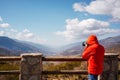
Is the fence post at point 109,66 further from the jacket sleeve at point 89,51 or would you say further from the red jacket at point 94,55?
the jacket sleeve at point 89,51

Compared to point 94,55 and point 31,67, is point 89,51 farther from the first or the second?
point 31,67

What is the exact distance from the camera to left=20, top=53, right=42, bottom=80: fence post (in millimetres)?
9055

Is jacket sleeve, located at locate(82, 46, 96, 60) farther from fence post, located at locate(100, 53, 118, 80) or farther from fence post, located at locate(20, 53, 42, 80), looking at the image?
fence post, located at locate(20, 53, 42, 80)

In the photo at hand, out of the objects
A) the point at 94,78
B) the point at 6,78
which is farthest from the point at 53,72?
the point at 6,78

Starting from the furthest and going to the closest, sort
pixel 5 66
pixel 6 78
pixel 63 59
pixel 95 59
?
pixel 5 66
pixel 6 78
pixel 63 59
pixel 95 59

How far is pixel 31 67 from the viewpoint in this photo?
9094mm

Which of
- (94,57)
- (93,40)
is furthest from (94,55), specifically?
(93,40)

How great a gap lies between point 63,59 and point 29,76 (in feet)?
4.21

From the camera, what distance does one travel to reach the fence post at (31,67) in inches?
356

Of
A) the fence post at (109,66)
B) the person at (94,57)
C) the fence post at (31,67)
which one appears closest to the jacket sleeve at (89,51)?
the person at (94,57)

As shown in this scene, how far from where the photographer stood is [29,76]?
29.8 feet

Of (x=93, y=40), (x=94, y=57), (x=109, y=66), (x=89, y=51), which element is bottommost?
(x=109, y=66)

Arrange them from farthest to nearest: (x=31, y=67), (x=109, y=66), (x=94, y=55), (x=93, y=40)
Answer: (x=109, y=66) < (x=31, y=67) < (x=93, y=40) < (x=94, y=55)

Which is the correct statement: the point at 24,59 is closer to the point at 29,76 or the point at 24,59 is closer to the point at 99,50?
the point at 29,76
